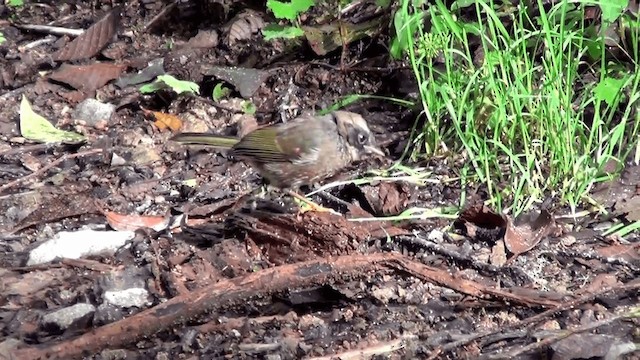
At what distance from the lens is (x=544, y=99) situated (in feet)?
14.7

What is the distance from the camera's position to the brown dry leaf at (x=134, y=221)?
4414 mm

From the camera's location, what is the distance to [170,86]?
224 inches

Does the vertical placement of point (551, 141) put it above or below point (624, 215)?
above

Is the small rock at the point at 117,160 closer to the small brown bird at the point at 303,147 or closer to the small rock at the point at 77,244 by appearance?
the small brown bird at the point at 303,147

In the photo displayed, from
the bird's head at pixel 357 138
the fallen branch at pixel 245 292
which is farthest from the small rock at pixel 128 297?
the bird's head at pixel 357 138

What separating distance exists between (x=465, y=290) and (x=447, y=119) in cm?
164

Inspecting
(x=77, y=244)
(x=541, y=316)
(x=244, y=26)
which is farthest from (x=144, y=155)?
(x=541, y=316)

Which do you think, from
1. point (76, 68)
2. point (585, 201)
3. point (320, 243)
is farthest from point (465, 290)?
point (76, 68)

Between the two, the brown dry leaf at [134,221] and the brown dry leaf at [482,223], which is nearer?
the brown dry leaf at [482,223]

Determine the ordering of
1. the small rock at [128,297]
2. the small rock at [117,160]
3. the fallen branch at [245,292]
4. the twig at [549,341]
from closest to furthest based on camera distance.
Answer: the fallen branch at [245,292], the twig at [549,341], the small rock at [128,297], the small rock at [117,160]

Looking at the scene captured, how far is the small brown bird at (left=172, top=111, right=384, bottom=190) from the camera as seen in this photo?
4668 millimetres

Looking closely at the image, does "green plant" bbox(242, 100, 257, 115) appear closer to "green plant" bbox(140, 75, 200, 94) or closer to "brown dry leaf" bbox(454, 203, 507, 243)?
"green plant" bbox(140, 75, 200, 94)

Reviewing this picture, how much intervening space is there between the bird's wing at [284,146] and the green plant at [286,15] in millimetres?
1070

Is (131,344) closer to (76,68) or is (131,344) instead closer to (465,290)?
(465,290)
